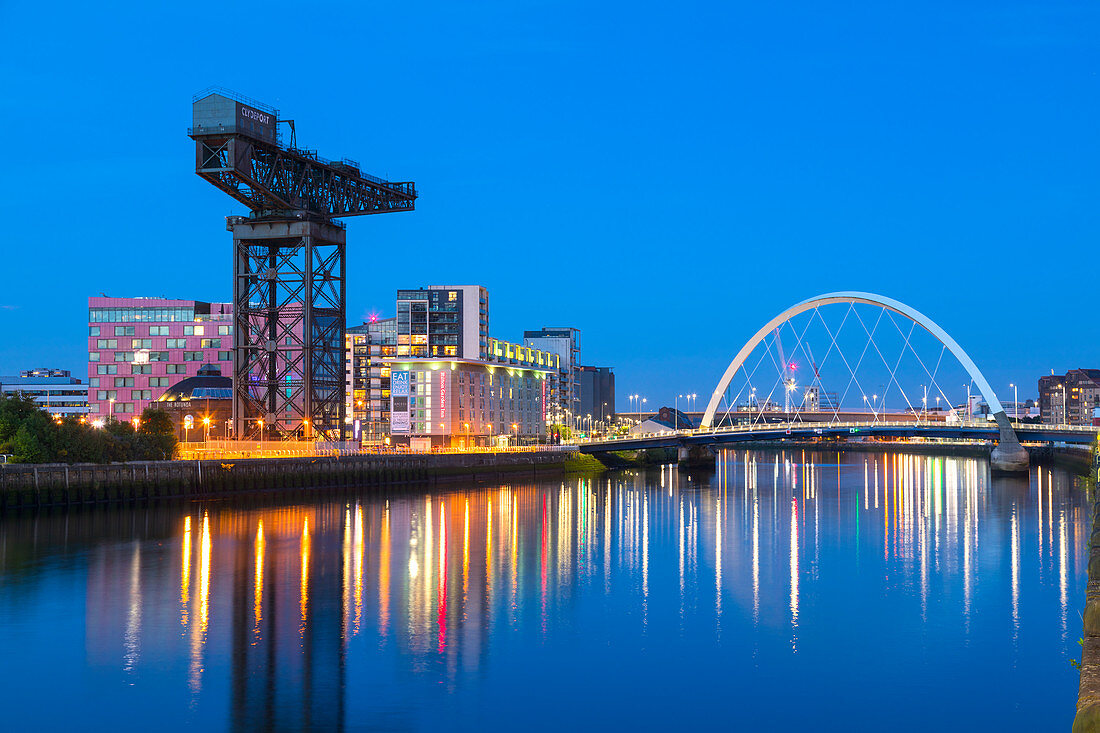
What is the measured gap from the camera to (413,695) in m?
20.9

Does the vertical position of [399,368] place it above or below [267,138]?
below

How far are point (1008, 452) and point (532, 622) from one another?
75812 millimetres

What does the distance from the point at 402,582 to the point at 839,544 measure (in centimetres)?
2099

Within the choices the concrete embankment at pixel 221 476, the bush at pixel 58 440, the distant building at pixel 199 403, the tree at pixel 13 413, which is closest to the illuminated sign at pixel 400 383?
the distant building at pixel 199 403

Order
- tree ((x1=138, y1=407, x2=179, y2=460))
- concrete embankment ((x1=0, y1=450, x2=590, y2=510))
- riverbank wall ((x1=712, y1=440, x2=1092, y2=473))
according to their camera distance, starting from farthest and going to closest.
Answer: riverbank wall ((x1=712, y1=440, x2=1092, y2=473)) → tree ((x1=138, y1=407, x2=179, y2=460)) → concrete embankment ((x1=0, y1=450, x2=590, y2=510))

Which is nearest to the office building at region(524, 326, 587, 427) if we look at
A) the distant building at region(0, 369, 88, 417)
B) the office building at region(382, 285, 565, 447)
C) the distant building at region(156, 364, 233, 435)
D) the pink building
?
the office building at region(382, 285, 565, 447)

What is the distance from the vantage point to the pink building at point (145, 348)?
11112cm

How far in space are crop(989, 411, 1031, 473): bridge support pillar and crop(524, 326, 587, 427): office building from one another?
237 ft

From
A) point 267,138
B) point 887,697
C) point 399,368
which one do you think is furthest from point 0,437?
point 399,368

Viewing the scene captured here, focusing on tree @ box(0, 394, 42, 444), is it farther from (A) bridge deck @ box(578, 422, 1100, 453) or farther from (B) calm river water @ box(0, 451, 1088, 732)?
(A) bridge deck @ box(578, 422, 1100, 453)

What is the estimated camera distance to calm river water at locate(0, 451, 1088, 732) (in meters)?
20.3

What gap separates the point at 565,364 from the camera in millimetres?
168750

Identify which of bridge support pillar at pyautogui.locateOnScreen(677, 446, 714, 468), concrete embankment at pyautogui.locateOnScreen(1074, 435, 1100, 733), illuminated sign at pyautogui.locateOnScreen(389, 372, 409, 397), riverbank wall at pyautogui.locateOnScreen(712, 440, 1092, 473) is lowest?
riverbank wall at pyautogui.locateOnScreen(712, 440, 1092, 473)

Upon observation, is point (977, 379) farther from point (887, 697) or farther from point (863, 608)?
point (887, 697)
